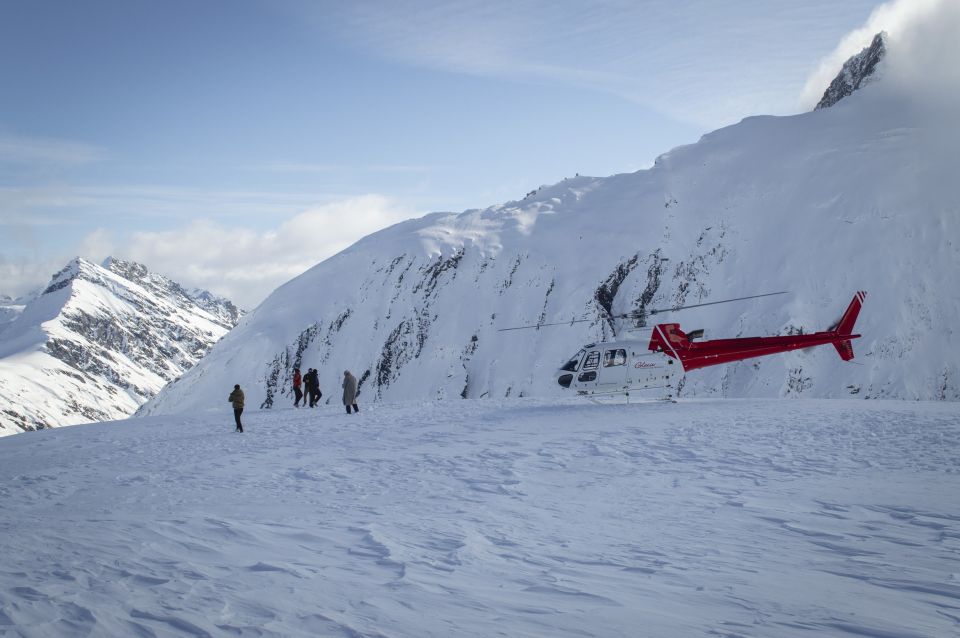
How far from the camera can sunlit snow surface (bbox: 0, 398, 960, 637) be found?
5.06 meters

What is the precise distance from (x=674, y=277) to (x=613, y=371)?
3435 centimetres

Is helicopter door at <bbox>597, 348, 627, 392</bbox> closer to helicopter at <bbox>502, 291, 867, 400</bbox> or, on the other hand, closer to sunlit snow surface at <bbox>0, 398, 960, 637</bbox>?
helicopter at <bbox>502, 291, 867, 400</bbox>

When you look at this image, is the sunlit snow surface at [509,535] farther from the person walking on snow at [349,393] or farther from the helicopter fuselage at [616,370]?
the person walking on snow at [349,393]

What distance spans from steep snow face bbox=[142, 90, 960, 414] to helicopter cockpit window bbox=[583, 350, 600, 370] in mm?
9067

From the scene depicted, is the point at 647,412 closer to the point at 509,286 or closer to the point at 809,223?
the point at 809,223

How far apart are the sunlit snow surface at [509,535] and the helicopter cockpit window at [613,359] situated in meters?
5.28

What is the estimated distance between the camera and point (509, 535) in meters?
7.42

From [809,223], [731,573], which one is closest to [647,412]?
[731,573]

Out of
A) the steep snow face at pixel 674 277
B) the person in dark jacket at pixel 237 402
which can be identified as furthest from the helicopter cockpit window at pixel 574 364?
the person in dark jacket at pixel 237 402

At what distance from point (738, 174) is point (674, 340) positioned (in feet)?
135

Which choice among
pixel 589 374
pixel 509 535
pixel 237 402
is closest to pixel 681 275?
pixel 589 374

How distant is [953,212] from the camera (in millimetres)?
40406

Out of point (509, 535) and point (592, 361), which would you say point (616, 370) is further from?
point (509, 535)

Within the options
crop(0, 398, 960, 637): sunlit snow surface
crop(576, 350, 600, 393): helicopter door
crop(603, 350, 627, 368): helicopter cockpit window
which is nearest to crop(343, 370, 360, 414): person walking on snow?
crop(0, 398, 960, 637): sunlit snow surface
